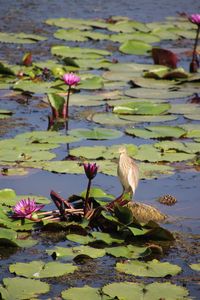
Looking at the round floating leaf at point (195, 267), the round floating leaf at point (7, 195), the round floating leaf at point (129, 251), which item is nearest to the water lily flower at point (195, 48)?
the round floating leaf at point (7, 195)

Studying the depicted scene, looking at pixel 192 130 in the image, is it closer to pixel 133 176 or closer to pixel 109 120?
pixel 109 120

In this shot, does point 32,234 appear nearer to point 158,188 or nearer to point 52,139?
point 158,188

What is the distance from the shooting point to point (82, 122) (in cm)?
539

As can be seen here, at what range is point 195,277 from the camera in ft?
10.9

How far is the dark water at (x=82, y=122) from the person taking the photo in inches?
155

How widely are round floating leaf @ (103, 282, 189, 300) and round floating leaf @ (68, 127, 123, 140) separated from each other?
1884 millimetres

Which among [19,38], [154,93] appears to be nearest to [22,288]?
[154,93]

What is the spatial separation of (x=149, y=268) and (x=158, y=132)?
1.83 meters

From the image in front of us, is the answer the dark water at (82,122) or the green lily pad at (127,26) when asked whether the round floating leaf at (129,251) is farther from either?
the green lily pad at (127,26)

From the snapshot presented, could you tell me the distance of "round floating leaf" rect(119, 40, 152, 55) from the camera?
7223mm

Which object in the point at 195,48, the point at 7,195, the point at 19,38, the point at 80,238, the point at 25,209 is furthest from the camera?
the point at 19,38

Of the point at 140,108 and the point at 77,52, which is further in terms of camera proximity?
the point at 77,52

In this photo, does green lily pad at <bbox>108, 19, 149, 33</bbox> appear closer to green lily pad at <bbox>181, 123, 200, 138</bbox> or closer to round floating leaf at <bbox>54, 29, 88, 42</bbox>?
round floating leaf at <bbox>54, 29, 88, 42</bbox>

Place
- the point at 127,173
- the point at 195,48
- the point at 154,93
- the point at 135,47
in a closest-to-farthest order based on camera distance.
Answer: the point at 127,173, the point at 154,93, the point at 195,48, the point at 135,47
